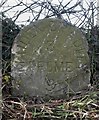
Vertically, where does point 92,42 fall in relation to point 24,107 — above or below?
above

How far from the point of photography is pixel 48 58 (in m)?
3.12

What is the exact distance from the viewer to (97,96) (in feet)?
9.94

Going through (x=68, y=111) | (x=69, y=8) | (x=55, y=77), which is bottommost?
(x=68, y=111)

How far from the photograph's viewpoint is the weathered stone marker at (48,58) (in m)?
3.09

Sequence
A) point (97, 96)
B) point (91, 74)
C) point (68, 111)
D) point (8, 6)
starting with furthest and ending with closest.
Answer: point (8, 6) < point (91, 74) < point (97, 96) < point (68, 111)

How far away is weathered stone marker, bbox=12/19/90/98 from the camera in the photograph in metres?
3.09

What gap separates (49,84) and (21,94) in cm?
23

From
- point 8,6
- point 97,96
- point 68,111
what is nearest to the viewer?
point 68,111

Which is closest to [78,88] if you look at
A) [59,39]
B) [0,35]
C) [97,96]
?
[97,96]

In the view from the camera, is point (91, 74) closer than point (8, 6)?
Yes

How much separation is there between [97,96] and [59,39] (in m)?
0.52

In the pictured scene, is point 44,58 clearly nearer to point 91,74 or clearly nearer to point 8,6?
point 91,74

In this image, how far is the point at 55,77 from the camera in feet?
10.3

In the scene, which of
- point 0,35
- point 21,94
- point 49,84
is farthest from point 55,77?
point 0,35
